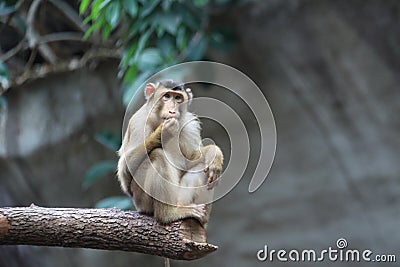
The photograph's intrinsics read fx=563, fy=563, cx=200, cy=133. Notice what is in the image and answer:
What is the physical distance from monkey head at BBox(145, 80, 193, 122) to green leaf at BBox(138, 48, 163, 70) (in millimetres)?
2016

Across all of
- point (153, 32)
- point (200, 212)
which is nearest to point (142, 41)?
point (153, 32)

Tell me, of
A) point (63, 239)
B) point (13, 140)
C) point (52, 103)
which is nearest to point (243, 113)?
point (52, 103)

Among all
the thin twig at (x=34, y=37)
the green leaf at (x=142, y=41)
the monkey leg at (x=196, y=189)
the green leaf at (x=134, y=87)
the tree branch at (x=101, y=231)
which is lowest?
the tree branch at (x=101, y=231)

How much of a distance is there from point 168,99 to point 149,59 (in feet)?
7.27

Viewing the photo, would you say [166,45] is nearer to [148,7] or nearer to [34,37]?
[148,7]

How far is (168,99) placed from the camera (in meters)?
3.74

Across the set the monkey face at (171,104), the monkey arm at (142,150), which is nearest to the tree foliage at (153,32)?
the monkey face at (171,104)

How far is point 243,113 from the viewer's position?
23.1 feet

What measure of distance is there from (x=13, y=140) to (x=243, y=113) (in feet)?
10.5

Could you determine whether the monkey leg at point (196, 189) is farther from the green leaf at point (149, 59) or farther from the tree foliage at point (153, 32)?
the green leaf at point (149, 59)

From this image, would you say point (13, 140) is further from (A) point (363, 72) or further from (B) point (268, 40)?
(A) point (363, 72)

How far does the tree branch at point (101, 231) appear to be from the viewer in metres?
3.49

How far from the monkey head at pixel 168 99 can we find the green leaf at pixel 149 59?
2.02 meters

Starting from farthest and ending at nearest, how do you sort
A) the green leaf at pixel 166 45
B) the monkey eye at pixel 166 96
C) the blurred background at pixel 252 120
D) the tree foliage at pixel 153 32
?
the blurred background at pixel 252 120 → the green leaf at pixel 166 45 → the tree foliage at pixel 153 32 → the monkey eye at pixel 166 96
